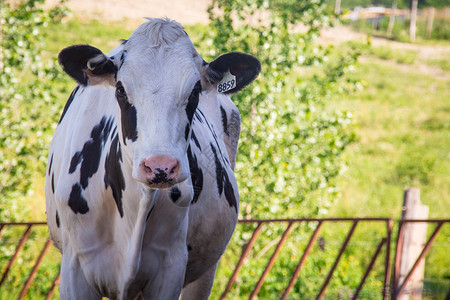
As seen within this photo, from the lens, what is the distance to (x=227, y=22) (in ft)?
26.0

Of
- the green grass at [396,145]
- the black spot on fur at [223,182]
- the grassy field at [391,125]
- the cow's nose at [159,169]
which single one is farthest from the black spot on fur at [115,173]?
the green grass at [396,145]

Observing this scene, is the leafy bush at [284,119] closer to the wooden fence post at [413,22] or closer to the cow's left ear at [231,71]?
the cow's left ear at [231,71]

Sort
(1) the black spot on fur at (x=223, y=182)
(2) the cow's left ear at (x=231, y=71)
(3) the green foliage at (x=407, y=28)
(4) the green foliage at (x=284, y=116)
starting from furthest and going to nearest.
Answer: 1. (3) the green foliage at (x=407, y=28)
2. (4) the green foliage at (x=284, y=116)
3. (1) the black spot on fur at (x=223, y=182)
4. (2) the cow's left ear at (x=231, y=71)

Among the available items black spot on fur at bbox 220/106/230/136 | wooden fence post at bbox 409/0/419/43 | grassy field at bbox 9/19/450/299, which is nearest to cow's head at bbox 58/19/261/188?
black spot on fur at bbox 220/106/230/136

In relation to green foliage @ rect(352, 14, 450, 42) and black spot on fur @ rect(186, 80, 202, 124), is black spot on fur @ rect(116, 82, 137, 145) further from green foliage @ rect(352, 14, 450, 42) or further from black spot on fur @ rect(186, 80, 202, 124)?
green foliage @ rect(352, 14, 450, 42)

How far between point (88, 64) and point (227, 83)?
639 mm

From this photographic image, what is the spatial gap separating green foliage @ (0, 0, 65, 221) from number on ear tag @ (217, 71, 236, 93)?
5.16m

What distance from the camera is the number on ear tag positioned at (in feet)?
9.48

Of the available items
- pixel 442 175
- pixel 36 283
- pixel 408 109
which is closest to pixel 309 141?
pixel 36 283

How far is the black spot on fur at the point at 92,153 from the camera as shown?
300 cm

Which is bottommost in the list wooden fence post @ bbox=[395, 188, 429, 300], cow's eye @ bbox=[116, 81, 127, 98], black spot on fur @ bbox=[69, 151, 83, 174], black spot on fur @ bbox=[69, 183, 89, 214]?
wooden fence post @ bbox=[395, 188, 429, 300]

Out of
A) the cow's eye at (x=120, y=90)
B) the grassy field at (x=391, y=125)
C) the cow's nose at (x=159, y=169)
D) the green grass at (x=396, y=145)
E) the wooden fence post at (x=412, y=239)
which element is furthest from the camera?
the green grass at (x=396, y=145)

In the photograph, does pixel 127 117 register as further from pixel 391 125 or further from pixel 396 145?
pixel 391 125

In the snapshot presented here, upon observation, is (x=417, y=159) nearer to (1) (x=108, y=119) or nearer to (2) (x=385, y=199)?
(2) (x=385, y=199)
